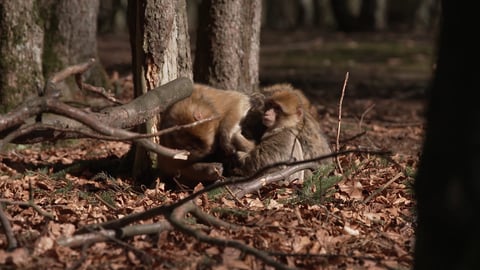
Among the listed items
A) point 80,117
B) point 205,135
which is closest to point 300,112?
point 205,135

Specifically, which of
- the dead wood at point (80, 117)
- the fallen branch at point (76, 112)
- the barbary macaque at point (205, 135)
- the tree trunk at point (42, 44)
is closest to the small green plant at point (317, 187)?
the barbary macaque at point (205, 135)

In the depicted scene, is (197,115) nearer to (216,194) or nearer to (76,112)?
(216,194)

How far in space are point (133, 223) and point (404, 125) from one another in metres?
6.65

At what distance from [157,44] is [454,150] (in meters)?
4.48

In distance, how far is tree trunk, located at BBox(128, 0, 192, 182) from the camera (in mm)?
7770

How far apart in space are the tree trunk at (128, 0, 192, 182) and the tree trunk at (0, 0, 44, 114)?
78.8 inches

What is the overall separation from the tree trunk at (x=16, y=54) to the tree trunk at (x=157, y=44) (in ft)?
6.57

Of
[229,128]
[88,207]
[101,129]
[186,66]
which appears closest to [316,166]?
[229,128]

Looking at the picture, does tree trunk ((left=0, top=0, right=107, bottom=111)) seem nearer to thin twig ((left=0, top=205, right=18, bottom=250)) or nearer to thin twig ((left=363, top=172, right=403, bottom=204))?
thin twig ((left=0, top=205, right=18, bottom=250))

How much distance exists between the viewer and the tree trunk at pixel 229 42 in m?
9.52

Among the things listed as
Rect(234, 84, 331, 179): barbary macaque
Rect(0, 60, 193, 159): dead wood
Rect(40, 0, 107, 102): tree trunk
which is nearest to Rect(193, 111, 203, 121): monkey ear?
Rect(0, 60, 193, 159): dead wood

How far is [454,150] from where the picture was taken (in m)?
3.79

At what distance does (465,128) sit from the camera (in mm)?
3744

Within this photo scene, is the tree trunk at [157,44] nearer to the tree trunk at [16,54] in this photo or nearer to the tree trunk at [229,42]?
the tree trunk at [229,42]
